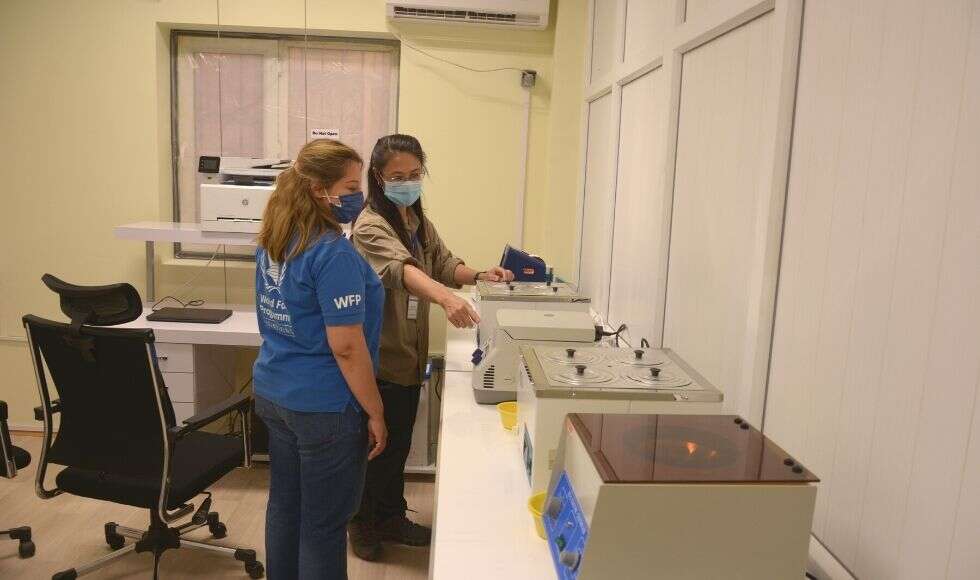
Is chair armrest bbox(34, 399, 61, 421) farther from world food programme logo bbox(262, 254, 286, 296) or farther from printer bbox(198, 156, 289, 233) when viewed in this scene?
printer bbox(198, 156, 289, 233)

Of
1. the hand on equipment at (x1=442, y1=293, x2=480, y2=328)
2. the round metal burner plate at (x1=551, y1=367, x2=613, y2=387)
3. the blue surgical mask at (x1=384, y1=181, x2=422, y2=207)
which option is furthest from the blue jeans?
the blue surgical mask at (x1=384, y1=181, x2=422, y2=207)

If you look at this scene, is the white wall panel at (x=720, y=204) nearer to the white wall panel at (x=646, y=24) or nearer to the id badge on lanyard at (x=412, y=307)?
the white wall panel at (x=646, y=24)

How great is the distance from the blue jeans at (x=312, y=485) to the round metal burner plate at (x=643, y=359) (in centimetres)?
68

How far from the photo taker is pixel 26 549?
248 cm

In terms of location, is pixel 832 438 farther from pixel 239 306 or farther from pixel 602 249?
pixel 239 306

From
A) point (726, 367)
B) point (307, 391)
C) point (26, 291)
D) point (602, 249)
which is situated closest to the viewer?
point (726, 367)

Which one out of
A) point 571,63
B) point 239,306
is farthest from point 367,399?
point 571,63

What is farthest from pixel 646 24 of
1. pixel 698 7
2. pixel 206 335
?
pixel 206 335

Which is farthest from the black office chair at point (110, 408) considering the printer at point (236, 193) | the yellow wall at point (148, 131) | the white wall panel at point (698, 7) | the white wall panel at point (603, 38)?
the white wall panel at point (603, 38)

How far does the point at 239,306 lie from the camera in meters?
3.51

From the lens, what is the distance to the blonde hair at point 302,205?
5.34 feet

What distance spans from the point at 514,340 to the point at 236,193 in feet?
5.60

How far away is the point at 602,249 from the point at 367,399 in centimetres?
129

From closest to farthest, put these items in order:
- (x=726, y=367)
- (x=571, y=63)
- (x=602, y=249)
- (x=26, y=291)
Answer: (x=726, y=367) < (x=602, y=249) < (x=571, y=63) < (x=26, y=291)
